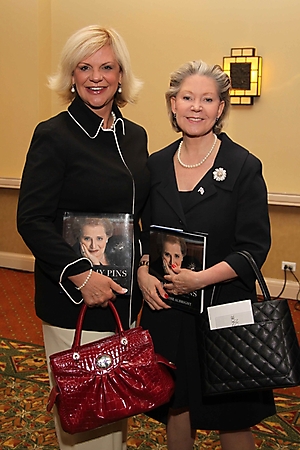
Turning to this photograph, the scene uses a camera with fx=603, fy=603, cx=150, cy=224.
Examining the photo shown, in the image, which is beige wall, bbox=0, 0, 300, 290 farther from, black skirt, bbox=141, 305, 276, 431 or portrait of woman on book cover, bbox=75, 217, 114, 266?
portrait of woman on book cover, bbox=75, 217, 114, 266

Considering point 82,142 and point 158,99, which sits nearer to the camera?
point 82,142

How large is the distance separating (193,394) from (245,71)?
394cm

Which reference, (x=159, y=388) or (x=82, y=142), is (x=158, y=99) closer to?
(x=82, y=142)

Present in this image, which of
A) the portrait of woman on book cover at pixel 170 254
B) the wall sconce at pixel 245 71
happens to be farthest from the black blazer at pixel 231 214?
the wall sconce at pixel 245 71

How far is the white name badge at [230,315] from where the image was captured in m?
2.19

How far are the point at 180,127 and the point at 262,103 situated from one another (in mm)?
3521

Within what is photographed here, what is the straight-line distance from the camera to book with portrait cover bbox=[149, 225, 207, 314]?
89.2 inches

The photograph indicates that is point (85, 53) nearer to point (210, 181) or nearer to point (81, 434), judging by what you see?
point (210, 181)

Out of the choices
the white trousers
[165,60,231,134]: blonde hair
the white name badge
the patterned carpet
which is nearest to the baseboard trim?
the patterned carpet

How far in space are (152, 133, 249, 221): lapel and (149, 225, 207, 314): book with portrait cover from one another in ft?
0.41

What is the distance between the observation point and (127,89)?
256cm

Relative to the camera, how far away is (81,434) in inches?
96.4

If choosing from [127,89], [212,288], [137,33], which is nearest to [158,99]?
[137,33]

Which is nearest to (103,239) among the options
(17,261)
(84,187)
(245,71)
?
(84,187)
